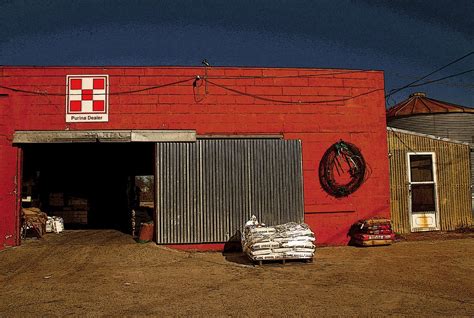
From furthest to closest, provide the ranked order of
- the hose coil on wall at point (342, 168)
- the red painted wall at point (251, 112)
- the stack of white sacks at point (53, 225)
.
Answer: the stack of white sacks at point (53, 225) < the hose coil on wall at point (342, 168) < the red painted wall at point (251, 112)

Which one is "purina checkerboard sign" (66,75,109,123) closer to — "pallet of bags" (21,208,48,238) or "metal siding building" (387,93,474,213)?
"pallet of bags" (21,208,48,238)

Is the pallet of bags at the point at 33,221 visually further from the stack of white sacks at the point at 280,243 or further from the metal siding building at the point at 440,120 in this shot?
the metal siding building at the point at 440,120

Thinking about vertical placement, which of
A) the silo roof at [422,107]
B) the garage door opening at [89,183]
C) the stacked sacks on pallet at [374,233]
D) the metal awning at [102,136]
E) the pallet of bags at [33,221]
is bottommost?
Result: the stacked sacks on pallet at [374,233]

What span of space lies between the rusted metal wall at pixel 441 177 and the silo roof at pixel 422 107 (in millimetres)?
6336

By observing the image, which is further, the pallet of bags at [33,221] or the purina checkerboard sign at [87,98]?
the pallet of bags at [33,221]

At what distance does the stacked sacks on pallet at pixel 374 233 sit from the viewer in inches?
500

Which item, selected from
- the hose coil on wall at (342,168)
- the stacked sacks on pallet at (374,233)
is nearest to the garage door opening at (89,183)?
the hose coil on wall at (342,168)

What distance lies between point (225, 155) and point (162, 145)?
202 cm

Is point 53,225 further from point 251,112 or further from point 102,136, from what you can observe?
point 251,112

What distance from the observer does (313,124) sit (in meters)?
13.4

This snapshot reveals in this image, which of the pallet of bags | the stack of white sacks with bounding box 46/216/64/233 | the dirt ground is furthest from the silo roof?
the pallet of bags

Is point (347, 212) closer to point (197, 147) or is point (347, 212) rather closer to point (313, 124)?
point (313, 124)

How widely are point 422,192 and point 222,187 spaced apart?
785cm

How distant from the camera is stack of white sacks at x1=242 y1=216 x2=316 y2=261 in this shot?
33.8ft
